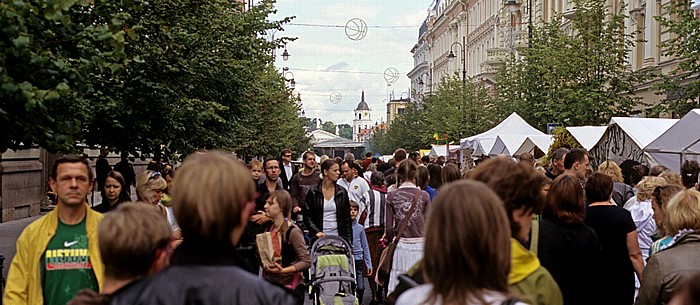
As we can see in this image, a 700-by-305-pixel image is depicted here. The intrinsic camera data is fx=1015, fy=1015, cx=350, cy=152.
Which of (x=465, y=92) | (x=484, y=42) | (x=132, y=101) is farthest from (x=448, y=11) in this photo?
(x=132, y=101)

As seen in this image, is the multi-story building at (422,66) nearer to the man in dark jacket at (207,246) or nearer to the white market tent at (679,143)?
the white market tent at (679,143)

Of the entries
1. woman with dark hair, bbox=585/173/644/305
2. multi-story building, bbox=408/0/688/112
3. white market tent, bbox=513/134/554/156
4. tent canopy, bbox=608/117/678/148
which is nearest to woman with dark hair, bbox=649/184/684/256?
woman with dark hair, bbox=585/173/644/305

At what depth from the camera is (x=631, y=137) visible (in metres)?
19.5

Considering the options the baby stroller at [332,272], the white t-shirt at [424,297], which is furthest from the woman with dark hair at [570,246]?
the baby stroller at [332,272]

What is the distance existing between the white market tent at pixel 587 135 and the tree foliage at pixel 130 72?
7376 mm

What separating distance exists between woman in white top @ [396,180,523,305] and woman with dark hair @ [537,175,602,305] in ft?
9.37

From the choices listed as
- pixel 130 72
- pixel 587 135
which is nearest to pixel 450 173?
pixel 130 72

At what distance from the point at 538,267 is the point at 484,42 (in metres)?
79.0

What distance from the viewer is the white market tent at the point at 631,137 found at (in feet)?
63.2

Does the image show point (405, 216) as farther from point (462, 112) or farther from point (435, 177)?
point (462, 112)

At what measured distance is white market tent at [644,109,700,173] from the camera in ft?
53.7

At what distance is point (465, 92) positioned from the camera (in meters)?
55.3

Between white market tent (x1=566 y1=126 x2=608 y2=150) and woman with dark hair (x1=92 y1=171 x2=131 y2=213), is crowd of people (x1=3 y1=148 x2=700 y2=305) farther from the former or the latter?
white market tent (x1=566 y1=126 x2=608 y2=150)

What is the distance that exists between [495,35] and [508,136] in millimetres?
45679
